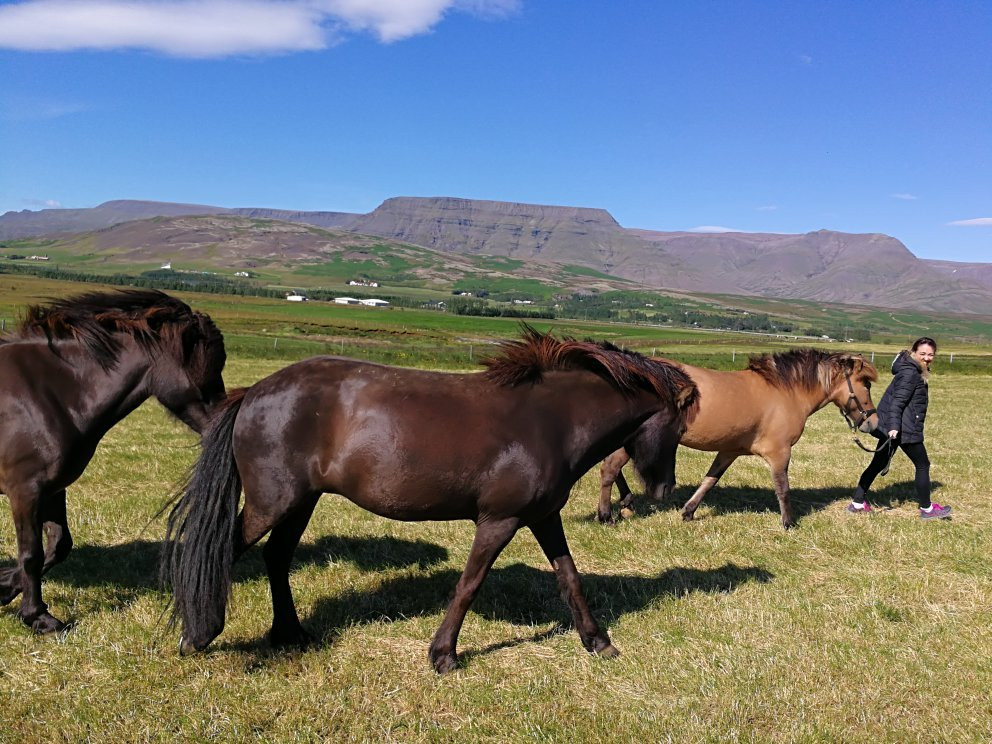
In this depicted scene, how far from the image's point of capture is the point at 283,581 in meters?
4.96

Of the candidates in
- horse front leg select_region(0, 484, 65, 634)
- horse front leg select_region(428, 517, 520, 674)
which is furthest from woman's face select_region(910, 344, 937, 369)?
horse front leg select_region(0, 484, 65, 634)

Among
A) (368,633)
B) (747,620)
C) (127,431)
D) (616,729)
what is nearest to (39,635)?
(368,633)

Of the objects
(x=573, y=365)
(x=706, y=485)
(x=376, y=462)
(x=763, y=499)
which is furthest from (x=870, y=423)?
(x=376, y=462)

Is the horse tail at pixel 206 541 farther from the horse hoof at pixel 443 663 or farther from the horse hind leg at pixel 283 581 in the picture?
the horse hoof at pixel 443 663

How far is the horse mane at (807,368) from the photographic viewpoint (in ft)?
30.8

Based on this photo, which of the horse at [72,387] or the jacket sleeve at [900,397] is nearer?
the horse at [72,387]

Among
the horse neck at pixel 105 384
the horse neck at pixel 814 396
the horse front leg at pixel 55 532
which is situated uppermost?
the horse neck at pixel 105 384

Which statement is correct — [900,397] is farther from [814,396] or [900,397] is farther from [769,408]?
[769,408]

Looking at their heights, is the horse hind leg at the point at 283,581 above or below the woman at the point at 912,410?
below

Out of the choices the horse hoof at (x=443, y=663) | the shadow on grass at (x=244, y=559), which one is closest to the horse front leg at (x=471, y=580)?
the horse hoof at (x=443, y=663)

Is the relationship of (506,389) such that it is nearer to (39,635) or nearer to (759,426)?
(39,635)

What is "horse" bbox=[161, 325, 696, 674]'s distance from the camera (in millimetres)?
4559

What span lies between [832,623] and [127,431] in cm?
1270

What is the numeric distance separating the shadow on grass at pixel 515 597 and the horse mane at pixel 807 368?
3.24 meters
